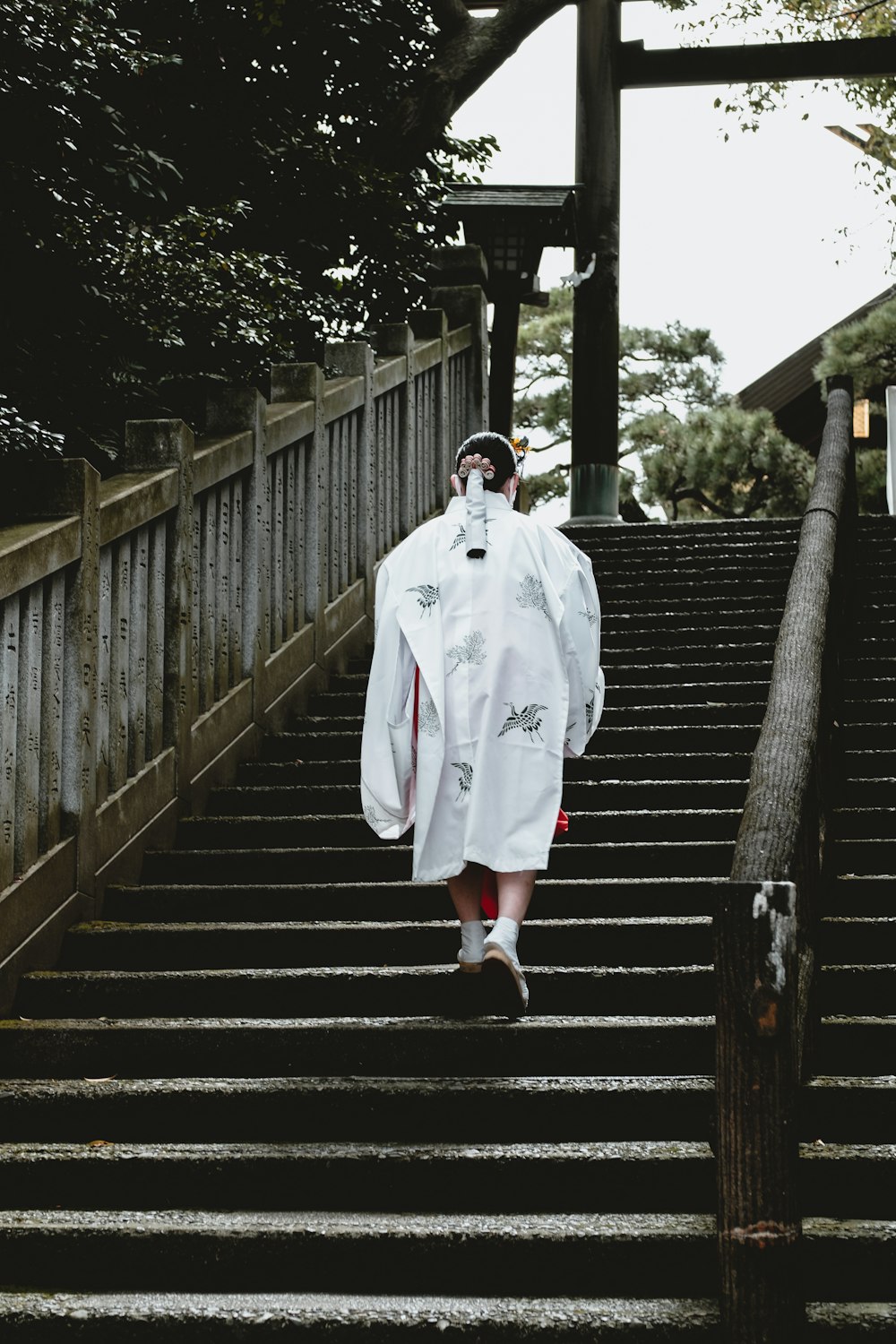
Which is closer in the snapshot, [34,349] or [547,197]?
[34,349]

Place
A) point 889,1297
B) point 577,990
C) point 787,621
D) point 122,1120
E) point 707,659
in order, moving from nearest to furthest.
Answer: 1. point 889,1297
2. point 122,1120
3. point 577,990
4. point 787,621
5. point 707,659

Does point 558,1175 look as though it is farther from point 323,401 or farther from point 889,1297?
point 323,401

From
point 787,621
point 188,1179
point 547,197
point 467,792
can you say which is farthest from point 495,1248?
point 547,197

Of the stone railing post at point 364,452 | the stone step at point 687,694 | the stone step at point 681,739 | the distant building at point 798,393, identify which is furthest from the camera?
the distant building at point 798,393

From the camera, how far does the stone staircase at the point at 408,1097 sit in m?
3.25

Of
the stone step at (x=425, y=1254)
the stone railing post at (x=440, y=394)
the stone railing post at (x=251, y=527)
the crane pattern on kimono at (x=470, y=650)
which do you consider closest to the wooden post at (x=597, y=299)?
the stone railing post at (x=440, y=394)

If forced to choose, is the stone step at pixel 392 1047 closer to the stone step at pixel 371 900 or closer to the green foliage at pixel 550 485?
A: the stone step at pixel 371 900

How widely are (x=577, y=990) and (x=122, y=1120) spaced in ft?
4.11

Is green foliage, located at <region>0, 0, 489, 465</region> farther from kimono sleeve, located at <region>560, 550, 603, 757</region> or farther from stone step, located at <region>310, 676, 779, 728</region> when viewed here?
kimono sleeve, located at <region>560, 550, 603, 757</region>

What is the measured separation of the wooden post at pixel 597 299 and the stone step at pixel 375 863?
757 centimetres

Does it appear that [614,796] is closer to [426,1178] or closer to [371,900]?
[371,900]

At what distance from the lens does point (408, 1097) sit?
A: 3.79 m

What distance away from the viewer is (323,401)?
7.55 m

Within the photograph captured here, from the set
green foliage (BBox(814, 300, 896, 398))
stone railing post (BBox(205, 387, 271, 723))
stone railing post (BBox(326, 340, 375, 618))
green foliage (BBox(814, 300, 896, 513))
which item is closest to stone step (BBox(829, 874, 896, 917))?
stone railing post (BBox(205, 387, 271, 723))
